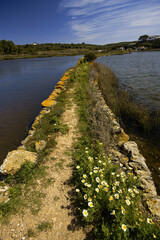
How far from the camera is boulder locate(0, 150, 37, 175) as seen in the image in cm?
334

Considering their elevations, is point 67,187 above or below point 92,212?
below

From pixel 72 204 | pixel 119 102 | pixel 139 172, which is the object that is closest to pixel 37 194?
pixel 72 204

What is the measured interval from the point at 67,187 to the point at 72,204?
0.44 meters

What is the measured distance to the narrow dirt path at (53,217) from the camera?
7.64ft

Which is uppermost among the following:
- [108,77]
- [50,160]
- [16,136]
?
[108,77]

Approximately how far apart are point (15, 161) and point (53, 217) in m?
1.78

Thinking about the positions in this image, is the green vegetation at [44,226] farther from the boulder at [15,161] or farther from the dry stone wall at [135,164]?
the dry stone wall at [135,164]

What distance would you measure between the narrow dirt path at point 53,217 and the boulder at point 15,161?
1.80ft

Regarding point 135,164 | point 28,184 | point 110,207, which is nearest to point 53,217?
point 28,184

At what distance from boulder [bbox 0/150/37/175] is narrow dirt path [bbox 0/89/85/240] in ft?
1.80

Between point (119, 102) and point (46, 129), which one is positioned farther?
A: point (119, 102)

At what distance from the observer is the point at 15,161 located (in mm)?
3514

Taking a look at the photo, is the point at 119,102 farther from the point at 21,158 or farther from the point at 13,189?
the point at 13,189

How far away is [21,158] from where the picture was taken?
11.8ft
